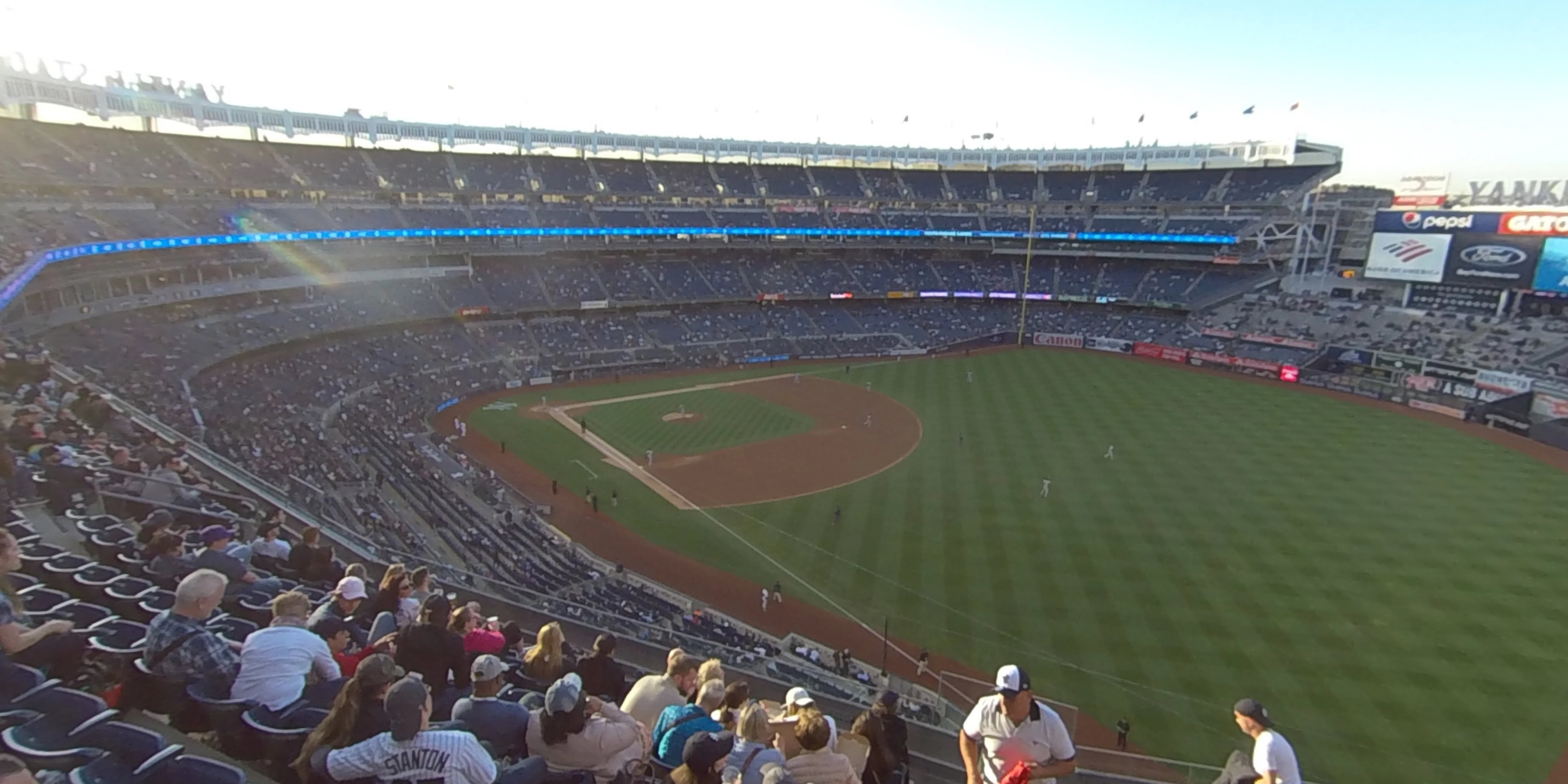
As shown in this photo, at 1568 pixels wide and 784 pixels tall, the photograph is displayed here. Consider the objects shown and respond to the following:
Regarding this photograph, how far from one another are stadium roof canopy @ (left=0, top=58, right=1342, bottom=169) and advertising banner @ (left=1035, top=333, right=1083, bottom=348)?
76.2 feet

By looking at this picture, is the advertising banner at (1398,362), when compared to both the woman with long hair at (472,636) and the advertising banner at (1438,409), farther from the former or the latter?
the woman with long hair at (472,636)

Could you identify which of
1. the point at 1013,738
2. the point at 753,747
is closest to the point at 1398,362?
the point at 1013,738

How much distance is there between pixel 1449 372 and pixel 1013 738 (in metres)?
55.8

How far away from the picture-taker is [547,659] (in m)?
7.24

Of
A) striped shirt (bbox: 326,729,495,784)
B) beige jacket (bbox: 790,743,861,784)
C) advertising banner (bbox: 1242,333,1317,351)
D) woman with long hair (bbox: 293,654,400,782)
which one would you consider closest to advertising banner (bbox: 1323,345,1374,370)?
advertising banner (bbox: 1242,333,1317,351)

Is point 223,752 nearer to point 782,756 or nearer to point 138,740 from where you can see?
point 138,740

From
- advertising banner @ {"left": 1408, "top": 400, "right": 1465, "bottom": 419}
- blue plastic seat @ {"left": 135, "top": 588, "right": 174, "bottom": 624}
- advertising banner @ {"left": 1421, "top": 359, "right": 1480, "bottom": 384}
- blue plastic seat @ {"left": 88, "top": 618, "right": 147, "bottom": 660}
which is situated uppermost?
blue plastic seat @ {"left": 88, "top": 618, "right": 147, "bottom": 660}

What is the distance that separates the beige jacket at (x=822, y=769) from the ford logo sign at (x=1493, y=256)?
6421cm

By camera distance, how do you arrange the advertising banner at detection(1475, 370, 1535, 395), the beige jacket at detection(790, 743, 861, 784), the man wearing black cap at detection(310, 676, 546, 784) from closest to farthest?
the man wearing black cap at detection(310, 676, 546, 784) → the beige jacket at detection(790, 743, 861, 784) → the advertising banner at detection(1475, 370, 1535, 395)

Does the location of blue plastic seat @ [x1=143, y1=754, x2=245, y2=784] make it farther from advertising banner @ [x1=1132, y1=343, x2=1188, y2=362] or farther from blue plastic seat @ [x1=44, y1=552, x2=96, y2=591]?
advertising banner @ [x1=1132, y1=343, x2=1188, y2=362]

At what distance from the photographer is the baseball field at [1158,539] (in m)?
17.9

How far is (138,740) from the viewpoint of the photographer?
4.20m

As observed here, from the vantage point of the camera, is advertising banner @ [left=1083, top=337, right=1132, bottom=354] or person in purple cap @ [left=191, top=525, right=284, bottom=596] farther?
advertising banner @ [left=1083, top=337, right=1132, bottom=354]

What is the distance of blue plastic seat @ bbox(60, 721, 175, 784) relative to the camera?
3.91 metres
